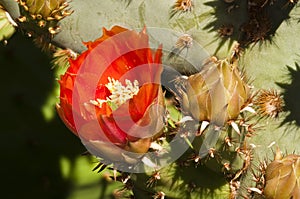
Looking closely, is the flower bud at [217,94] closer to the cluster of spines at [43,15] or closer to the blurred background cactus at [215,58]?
the blurred background cactus at [215,58]

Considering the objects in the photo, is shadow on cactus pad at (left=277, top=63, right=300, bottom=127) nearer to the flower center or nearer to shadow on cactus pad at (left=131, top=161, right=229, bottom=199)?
shadow on cactus pad at (left=131, top=161, right=229, bottom=199)

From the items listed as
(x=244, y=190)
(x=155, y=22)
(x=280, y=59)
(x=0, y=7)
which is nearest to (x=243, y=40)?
(x=280, y=59)

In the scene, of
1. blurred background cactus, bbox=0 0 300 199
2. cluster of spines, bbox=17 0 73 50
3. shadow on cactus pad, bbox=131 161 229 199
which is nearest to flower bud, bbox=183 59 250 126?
blurred background cactus, bbox=0 0 300 199

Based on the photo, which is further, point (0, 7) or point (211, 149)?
point (0, 7)

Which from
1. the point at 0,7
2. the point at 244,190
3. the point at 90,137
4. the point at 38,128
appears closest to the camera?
the point at 90,137

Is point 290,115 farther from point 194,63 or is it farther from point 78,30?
point 78,30

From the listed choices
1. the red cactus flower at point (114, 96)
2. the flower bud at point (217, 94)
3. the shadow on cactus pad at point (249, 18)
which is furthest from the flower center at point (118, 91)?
the shadow on cactus pad at point (249, 18)

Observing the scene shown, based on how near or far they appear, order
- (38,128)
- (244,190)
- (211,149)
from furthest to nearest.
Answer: (38,128)
(244,190)
(211,149)
